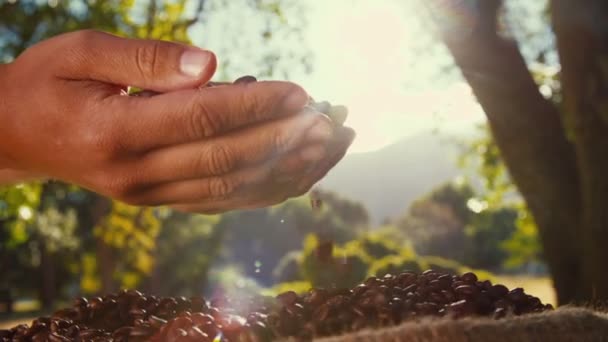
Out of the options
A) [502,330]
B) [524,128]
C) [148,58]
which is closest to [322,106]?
[148,58]

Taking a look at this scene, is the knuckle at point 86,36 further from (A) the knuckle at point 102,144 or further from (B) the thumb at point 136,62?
(A) the knuckle at point 102,144

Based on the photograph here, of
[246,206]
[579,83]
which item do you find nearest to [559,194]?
[579,83]

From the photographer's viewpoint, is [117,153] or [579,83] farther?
[579,83]

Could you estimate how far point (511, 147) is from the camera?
255 inches

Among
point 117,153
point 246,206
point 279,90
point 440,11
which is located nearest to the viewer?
point 279,90

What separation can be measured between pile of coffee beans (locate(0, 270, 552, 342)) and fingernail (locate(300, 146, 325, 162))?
36cm

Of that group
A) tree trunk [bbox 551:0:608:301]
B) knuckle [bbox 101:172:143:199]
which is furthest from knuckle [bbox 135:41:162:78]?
tree trunk [bbox 551:0:608:301]

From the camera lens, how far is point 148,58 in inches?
73.6

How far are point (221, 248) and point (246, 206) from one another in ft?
133

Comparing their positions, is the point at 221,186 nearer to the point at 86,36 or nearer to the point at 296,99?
the point at 296,99

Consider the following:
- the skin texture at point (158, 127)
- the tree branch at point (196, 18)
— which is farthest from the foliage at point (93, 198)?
the skin texture at point (158, 127)

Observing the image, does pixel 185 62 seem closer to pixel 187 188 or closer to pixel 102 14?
pixel 187 188

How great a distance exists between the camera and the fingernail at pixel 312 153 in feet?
6.38

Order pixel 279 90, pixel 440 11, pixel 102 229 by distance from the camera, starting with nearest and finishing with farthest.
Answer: pixel 279 90
pixel 440 11
pixel 102 229
